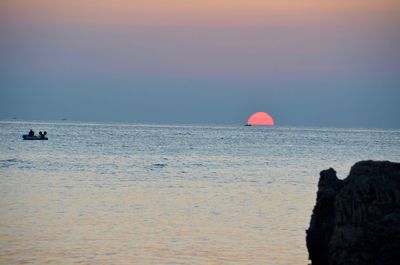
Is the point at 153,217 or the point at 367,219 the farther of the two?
the point at 153,217

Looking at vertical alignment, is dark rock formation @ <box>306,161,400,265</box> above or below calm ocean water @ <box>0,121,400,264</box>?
above

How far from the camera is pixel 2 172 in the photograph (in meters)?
59.4

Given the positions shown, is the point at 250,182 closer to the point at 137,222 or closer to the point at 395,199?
the point at 137,222

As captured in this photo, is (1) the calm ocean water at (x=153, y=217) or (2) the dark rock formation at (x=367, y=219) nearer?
(2) the dark rock formation at (x=367, y=219)

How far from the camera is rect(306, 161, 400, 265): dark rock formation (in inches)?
699

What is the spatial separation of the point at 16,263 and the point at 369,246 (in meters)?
11.0

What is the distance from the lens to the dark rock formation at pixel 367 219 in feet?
58.2

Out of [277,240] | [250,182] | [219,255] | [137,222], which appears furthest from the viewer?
[250,182]

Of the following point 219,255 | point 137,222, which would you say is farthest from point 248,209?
point 219,255

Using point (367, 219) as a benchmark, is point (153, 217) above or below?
below

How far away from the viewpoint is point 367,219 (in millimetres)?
18141

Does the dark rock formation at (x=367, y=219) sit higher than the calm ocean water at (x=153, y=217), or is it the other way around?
the dark rock formation at (x=367, y=219)

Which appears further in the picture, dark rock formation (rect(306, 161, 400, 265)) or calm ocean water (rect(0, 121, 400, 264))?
calm ocean water (rect(0, 121, 400, 264))

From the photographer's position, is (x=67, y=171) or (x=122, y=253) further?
(x=67, y=171)
